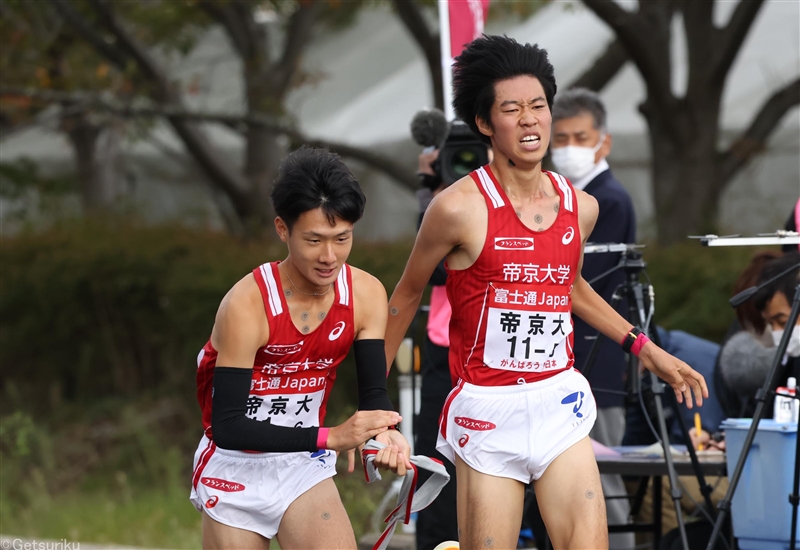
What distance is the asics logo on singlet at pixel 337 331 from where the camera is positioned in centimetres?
378

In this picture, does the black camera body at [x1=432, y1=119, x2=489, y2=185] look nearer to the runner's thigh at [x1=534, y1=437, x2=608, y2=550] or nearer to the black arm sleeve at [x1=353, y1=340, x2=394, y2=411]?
the black arm sleeve at [x1=353, y1=340, x2=394, y2=411]

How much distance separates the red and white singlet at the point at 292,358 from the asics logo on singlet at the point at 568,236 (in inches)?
28.2

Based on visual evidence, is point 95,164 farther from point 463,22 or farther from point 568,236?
point 568,236

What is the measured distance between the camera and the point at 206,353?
391 centimetres

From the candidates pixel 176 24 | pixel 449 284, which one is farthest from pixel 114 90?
pixel 449 284

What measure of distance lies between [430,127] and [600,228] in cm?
93

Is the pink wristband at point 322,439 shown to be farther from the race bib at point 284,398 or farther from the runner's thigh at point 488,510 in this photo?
the runner's thigh at point 488,510

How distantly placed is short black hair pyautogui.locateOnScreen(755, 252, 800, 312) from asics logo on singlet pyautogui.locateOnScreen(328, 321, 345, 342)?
7.36ft

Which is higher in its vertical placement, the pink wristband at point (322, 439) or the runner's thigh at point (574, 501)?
the pink wristband at point (322, 439)

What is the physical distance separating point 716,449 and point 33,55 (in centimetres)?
857

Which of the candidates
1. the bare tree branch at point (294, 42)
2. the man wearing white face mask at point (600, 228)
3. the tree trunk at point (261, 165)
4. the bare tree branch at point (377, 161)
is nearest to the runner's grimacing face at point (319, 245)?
the man wearing white face mask at point (600, 228)

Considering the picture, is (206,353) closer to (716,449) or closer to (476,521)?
(476,521)

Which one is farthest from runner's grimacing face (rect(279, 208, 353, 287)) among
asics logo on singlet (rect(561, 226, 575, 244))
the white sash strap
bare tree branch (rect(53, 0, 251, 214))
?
bare tree branch (rect(53, 0, 251, 214))

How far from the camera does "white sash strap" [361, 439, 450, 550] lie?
3.52m
